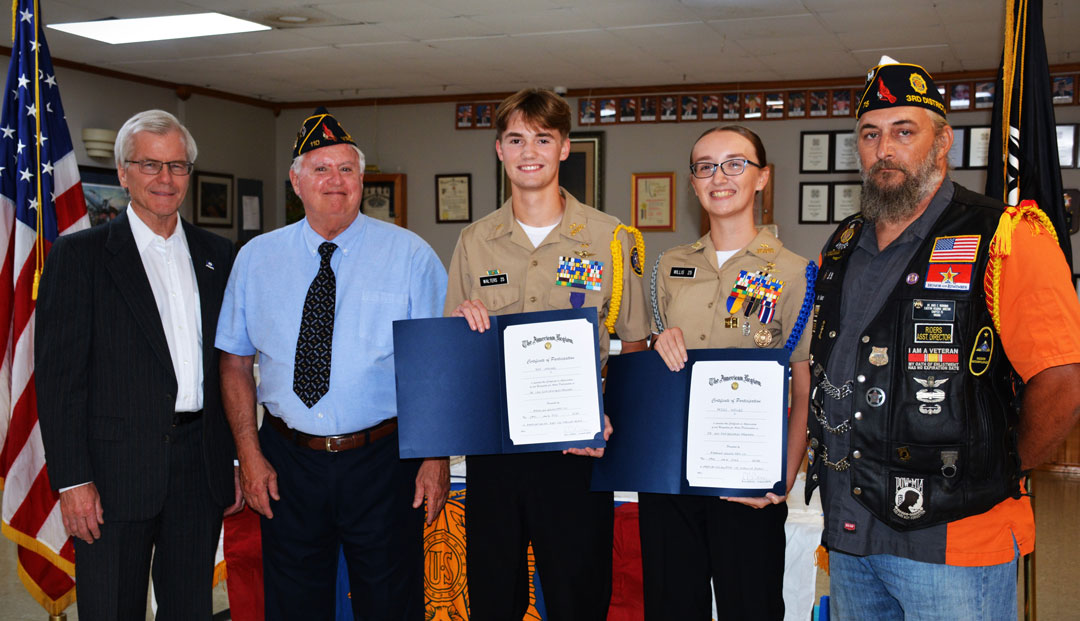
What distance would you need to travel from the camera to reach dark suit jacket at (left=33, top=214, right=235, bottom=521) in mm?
2213

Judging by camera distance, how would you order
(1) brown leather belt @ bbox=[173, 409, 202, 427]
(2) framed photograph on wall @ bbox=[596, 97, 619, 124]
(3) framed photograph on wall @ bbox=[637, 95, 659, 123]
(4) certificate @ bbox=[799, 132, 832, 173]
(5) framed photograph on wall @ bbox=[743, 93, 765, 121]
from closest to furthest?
(1) brown leather belt @ bbox=[173, 409, 202, 427], (4) certificate @ bbox=[799, 132, 832, 173], (5) framed photograph on wall @ bbox=[743, 93, 765, 121], (3) framed photograph on wall @ bbox=[637, 95, 659, 123], (2) framed photograph on wall @ bbox=[596, 97, 619, 124]

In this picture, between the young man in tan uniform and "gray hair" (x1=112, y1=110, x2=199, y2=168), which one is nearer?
the young man in tan uniform

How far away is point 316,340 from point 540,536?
834 millimetres

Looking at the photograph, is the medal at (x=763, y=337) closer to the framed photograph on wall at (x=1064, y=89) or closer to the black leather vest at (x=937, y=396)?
the black leather vest at (x=937, y=396)

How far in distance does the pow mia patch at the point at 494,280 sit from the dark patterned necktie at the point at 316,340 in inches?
17.7

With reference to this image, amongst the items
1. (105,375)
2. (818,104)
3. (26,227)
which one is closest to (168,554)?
(105,375)

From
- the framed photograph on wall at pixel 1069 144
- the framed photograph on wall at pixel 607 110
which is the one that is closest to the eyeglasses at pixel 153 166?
the framed photograph on wall at pixel 607 110

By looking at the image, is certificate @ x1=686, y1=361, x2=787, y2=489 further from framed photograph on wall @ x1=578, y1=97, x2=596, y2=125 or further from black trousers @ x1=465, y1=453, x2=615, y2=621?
framed photograph on wall @ x1=578, y1=97, x2=596, y2=125

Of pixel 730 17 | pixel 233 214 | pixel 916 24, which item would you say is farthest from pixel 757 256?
pixel 233 214

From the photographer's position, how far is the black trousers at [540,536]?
7.11 feet

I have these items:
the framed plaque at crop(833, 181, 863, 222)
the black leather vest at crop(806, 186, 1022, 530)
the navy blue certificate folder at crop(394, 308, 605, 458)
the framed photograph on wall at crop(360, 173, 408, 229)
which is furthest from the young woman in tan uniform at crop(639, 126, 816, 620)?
the framed photograph on wall at crop(360, 173, 408, 229)

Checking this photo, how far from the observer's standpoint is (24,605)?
3801mm

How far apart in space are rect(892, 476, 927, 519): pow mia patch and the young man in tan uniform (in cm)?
68

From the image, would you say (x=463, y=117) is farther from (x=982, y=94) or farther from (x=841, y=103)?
(x=982, y=94)
